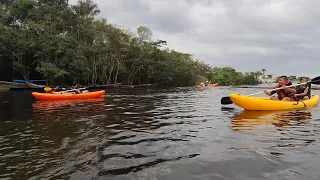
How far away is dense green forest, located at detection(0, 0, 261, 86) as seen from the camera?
112 feet

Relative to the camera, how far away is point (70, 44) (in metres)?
35.3

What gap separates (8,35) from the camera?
33.4 m

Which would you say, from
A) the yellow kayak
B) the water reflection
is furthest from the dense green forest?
the yellow kayak

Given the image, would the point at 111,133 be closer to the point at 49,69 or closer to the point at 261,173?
the point at 261,173

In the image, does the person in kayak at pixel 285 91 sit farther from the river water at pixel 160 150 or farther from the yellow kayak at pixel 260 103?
the river water at pixel 160 150

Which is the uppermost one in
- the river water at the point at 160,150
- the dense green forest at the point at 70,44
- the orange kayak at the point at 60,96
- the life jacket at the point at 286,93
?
the dense green forest at the point at 70,44

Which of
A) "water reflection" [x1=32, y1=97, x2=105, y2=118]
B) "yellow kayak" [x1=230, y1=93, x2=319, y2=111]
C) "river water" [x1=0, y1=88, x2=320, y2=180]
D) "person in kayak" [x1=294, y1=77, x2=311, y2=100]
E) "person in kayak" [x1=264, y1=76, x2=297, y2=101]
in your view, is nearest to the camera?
"river water" [x1=0, y1=88, x2=320, y2=180]

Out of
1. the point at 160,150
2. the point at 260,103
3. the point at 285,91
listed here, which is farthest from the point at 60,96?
the point at 160,150

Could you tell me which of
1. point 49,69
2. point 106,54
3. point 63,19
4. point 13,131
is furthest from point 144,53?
point 13,131

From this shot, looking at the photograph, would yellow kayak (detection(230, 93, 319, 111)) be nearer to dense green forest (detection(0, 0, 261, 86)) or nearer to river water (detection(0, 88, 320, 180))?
river water (detection(0, 88, 320, 180))

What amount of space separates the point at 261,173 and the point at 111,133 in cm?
418

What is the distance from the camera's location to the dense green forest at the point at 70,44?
1341 inches

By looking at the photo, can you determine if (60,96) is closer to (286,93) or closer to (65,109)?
(65,109)

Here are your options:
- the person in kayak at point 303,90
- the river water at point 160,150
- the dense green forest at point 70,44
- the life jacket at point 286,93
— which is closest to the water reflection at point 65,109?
the river water at point 160,150
